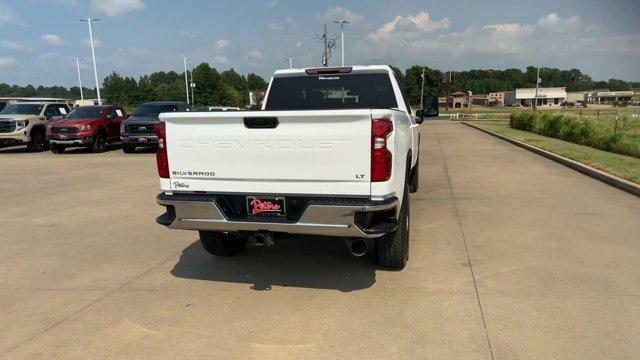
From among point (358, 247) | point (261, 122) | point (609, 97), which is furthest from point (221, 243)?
point (609, 97)

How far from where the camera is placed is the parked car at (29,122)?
1827 centimetres

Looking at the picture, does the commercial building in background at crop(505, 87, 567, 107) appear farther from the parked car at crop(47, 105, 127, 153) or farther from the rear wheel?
the rear wheel

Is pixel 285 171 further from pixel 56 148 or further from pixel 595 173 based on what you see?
pixel 56 148

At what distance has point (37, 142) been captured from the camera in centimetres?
1923

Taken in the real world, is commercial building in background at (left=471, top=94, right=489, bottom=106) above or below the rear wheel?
below

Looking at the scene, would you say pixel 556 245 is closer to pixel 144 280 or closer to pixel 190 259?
pixel 190 259

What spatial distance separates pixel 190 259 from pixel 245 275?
0.87 meters

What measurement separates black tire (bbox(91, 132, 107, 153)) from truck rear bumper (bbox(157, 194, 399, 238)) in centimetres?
1548

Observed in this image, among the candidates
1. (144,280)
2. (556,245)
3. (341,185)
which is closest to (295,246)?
(144,280)

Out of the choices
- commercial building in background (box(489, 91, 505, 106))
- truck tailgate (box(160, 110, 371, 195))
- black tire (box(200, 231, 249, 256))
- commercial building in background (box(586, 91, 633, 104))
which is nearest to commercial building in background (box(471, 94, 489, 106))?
commercial building in background (box(489, 91, 505, 106))

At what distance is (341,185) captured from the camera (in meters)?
3.76

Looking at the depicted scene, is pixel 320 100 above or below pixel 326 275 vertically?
above

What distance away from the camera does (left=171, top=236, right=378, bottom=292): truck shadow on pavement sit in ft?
15.1

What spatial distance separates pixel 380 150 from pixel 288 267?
1.94 metres
